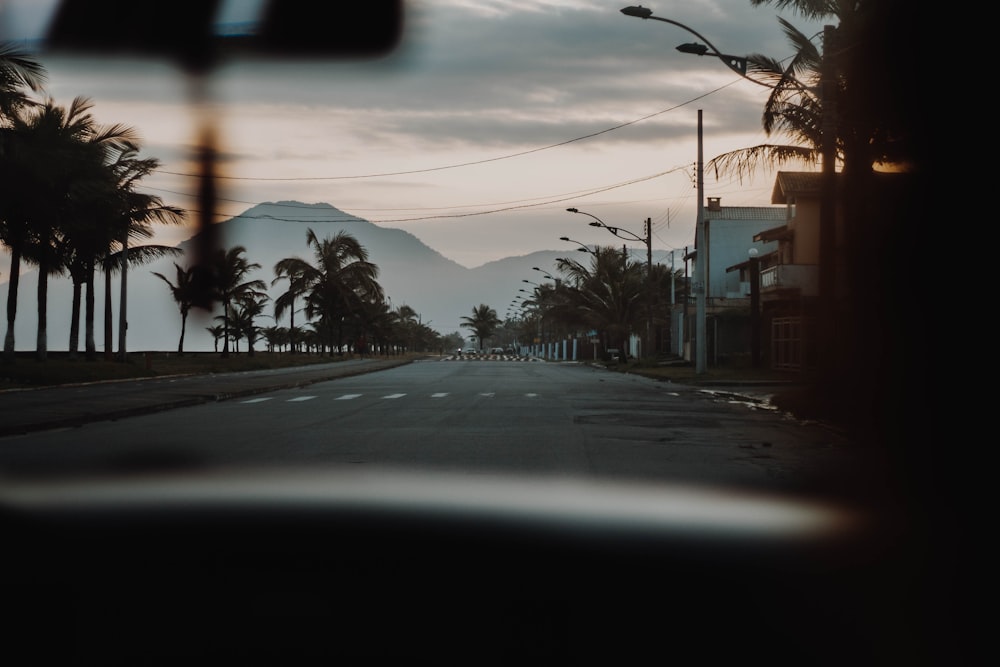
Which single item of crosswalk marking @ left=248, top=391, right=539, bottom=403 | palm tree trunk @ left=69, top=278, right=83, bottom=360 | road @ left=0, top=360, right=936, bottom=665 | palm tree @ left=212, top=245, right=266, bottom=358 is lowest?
crosswalk marking @ left=248, top=391, right=539, bottom=403

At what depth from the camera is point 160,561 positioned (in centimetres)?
685

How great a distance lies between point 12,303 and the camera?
43.7 m

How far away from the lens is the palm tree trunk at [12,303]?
41.6m

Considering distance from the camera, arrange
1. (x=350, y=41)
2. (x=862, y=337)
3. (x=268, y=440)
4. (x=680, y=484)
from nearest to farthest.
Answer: (x=350, y=41) < (x=680, y=484) < (x=268, y=440) < (x=862, y=337)

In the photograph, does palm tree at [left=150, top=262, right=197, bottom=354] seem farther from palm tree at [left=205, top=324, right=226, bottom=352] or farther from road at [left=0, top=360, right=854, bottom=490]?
road at [left=0, top=360, right=854, bottom=490]

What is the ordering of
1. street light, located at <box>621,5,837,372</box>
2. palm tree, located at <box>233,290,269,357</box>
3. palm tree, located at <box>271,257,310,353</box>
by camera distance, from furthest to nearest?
palm tree, located at <box>233,290,269,357</box> → palm tree, located at <box>271,257,310,353</box> → street light, located at <box>621,5,837,372</box>

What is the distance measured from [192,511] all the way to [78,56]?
480cm

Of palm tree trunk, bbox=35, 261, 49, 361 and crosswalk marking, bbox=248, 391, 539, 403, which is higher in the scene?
palm tree trunk, bbox=35, 261, 49, 361

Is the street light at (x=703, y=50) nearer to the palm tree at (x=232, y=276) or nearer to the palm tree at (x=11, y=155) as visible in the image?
the palm tree at (x=11, y=155)

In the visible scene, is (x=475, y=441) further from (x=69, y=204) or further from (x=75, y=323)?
(x=75, y=323)

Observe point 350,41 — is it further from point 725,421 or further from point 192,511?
point 725,421

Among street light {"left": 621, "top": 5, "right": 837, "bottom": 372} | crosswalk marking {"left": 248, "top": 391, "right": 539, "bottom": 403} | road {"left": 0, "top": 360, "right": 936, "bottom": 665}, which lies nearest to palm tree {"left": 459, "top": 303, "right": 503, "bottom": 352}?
crosswalk marking {"left": 248, "top": 391, "right": 539, "bottom": 403}

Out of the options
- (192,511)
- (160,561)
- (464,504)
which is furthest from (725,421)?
(160,561)

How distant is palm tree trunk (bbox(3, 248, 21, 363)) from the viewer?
→ 41562mm
